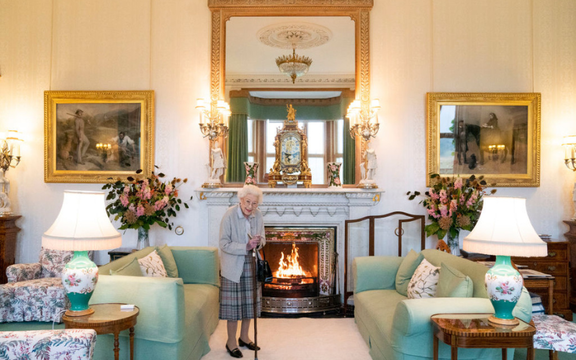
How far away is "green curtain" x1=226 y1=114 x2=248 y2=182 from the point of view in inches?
230

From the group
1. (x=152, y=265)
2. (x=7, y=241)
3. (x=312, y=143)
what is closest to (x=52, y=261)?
(x=7, y=241)

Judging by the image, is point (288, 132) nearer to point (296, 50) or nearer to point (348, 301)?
point (296, 50)

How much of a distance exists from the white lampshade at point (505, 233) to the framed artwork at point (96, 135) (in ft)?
13.9

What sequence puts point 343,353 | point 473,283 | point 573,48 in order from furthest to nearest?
point 573,48, point 343,353, point 473,283

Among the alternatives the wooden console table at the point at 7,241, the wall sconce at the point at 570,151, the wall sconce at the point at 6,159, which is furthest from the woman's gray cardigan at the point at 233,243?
the wall sconce at the point at 570,151

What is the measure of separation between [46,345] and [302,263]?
3.92 meters

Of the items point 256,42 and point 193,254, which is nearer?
point 193,254

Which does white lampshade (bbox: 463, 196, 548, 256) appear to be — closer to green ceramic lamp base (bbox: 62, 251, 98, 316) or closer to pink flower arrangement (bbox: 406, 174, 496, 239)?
pink flower arrangement (bbox: 406, 174, 496, 239)

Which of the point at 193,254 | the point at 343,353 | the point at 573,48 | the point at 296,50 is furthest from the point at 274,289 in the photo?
the point at 573,48

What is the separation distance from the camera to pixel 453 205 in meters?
5.03

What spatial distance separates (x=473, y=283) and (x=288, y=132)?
322 centimetres

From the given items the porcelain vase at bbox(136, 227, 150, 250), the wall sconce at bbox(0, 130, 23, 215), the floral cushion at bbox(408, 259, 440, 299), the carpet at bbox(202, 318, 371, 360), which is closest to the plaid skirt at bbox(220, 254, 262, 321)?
the carpet at bbox(202, 318, 371, 360)

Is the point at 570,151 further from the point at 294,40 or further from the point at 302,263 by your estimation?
the point at 294,40

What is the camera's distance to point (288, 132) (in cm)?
588
